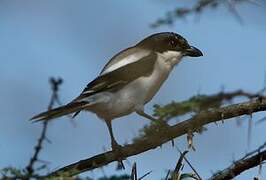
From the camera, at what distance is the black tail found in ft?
7.54

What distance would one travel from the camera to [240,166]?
2152 mm

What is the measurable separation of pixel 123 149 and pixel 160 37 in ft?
4.93

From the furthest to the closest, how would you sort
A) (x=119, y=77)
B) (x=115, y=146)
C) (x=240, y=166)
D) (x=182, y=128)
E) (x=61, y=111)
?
(x=119, y=77)
(x=115, y=146)
(x=61, y=111)
(x=182, y=128)
(x=240, y=166)

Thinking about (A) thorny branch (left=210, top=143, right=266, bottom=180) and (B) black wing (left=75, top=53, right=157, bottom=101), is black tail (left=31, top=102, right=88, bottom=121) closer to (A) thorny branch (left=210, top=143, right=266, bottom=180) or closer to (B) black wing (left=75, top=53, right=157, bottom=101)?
(B) black wing (left=75, top=53, right=157, bottom=101)

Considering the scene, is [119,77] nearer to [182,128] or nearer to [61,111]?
[61,111]

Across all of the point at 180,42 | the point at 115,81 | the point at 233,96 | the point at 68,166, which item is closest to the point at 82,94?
the point at 115,81

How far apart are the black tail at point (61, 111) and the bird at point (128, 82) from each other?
1.0 inches

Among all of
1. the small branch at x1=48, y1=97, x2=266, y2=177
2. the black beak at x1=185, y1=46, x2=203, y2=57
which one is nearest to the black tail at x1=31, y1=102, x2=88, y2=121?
the small branch at x1=48, y1=97, x2=266, y2=177

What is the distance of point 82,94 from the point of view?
3268mm

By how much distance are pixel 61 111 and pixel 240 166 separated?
875mm

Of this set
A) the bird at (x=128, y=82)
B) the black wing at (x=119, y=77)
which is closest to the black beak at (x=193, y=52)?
the bird at (x=128, y=82)

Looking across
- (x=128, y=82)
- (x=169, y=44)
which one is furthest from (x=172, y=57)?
(x=128, y=82)

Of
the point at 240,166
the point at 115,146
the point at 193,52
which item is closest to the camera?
the point at 240,166

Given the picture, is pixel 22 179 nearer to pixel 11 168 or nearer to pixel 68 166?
pixel 11 168
